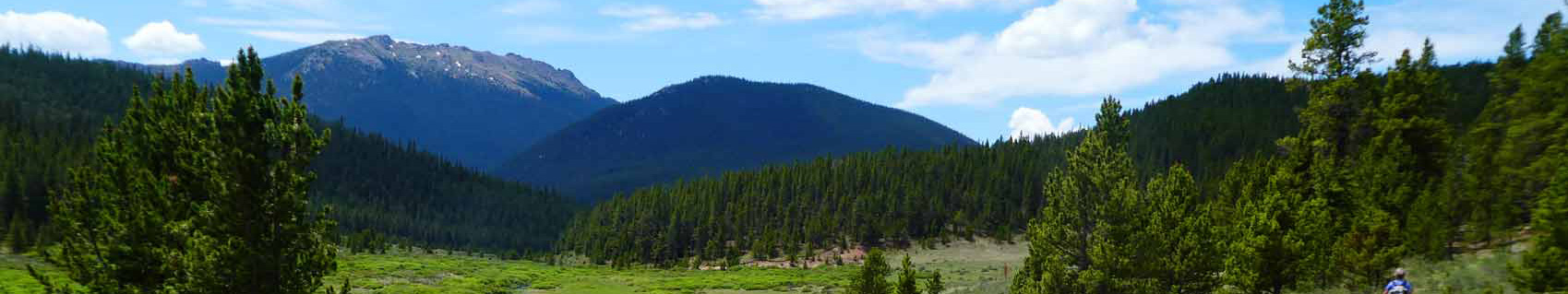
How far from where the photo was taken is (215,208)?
52.3 ft

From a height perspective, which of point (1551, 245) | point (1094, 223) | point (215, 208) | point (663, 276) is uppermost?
point (1551, 245)

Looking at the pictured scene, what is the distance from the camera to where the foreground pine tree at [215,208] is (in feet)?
52.3

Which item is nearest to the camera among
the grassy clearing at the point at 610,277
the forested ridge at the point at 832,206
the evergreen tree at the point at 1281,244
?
the evergreen tree at the point at 1281,244

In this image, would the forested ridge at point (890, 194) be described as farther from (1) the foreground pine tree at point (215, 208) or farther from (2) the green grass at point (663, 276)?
(1) the foreground pine tree at point (215, 208)

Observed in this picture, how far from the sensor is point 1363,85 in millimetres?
38375

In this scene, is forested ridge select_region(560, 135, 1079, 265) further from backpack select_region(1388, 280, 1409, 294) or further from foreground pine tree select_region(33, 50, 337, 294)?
foreground pine tree select_region(33, 50, 337, 294)

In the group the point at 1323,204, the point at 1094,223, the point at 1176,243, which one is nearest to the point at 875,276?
the point at 1094,223

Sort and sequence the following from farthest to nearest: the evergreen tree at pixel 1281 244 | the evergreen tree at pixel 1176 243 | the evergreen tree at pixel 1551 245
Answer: the evergreen tree at pixel 1176 243
the evergreen tree at pixel 1281 244
the evergreen tree at pixel 1551 245

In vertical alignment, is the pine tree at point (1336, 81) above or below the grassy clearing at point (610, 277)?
above

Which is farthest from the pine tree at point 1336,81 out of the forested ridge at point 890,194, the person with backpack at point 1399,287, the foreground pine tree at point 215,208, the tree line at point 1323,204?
the forested ridge at point 890,194

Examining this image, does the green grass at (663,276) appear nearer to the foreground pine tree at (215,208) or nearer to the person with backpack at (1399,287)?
the person with backpack at (1399,287)

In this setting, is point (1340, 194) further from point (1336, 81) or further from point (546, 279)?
point (546, 279)

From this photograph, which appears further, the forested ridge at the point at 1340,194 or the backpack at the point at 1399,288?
the forested ridge at the point at 1340,194

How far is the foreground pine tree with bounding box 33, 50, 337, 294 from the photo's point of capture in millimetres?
15953
